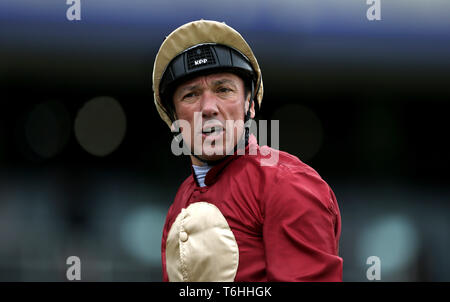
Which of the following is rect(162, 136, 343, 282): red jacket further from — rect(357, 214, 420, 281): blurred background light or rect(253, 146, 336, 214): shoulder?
rect(357, 214, 420, 281): blurred background light

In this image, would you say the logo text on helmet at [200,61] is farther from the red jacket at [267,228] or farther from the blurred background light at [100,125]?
the blurred background light at [100,125]

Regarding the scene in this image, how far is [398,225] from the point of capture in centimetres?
530

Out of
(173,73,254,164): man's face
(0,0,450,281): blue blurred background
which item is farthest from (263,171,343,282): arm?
(0,0,450,281): blue blurred background

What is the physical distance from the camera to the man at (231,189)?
4.18 feet

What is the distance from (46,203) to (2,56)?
1790 millimetres

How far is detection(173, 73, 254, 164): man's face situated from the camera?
1518 mm

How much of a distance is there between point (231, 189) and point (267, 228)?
0.19 m

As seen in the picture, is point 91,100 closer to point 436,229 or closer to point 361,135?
point 361,135

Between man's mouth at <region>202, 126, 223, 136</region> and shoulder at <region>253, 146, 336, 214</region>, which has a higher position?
man's mouth at <region>202, 126, 223, 136</region>

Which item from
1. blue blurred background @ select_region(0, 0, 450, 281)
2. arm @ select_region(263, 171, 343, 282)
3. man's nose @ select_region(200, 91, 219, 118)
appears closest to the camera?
arm @ select_region(263, 171, 343, 282)

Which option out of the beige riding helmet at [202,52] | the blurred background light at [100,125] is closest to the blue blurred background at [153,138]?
the blurred background light at [100,125]

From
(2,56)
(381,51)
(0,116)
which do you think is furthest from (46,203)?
(381,51)

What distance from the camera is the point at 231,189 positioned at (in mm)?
1423

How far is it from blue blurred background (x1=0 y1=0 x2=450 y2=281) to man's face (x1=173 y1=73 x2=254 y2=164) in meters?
3.42
